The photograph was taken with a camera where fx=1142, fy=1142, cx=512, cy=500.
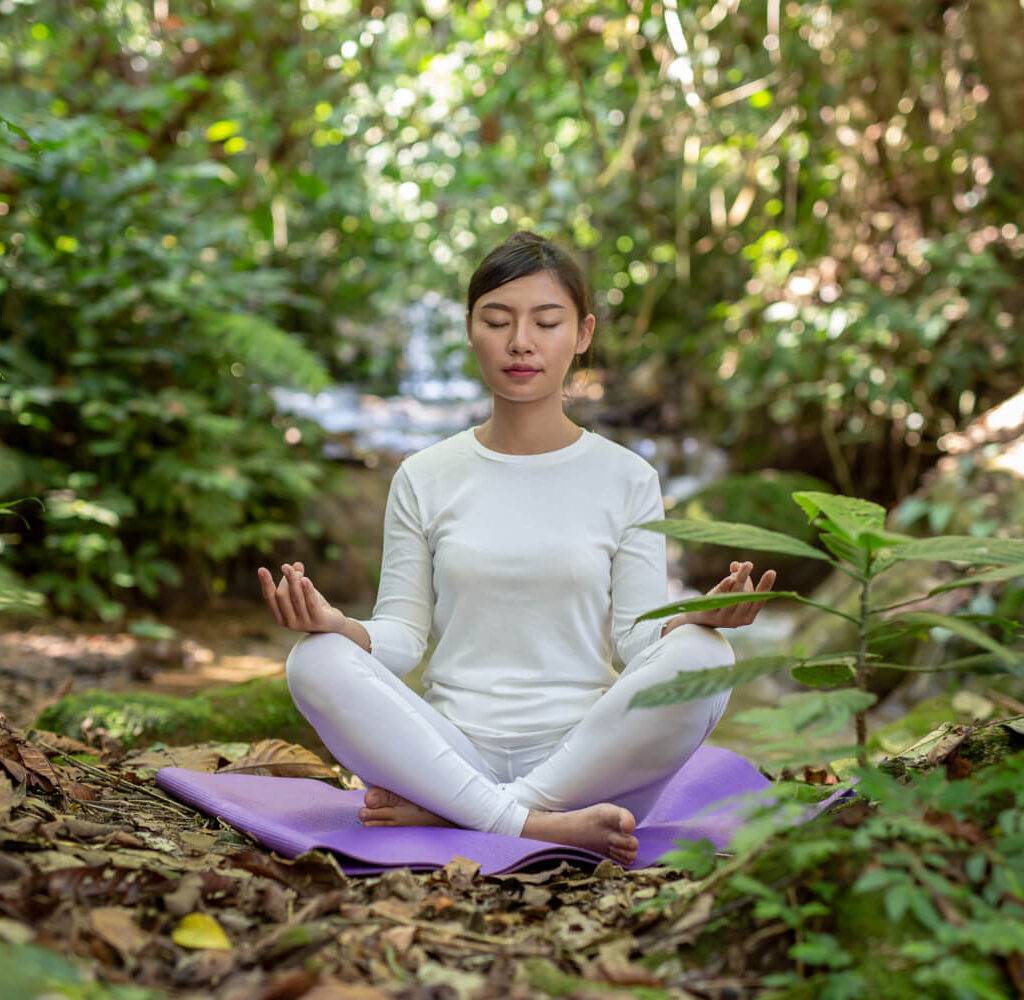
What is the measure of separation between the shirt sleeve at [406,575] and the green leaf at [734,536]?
97cm

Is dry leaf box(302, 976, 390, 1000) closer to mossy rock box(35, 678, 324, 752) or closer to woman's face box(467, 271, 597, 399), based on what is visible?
woman's face box(467, 271, 597, 399)

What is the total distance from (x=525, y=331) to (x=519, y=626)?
2.23 feet

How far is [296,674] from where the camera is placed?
2.43m

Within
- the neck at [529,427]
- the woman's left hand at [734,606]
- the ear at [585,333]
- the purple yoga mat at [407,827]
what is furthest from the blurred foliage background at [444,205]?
the woman's left hand at [734,606]

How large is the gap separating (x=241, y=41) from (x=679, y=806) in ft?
20.5

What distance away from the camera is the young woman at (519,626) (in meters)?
2.39

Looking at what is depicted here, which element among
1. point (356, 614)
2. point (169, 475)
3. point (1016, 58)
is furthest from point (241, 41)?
point (1016, 58)

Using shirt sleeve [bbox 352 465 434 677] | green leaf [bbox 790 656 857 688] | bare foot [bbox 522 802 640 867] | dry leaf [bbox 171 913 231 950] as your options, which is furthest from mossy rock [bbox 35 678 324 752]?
green leaf [bbox 790 656 857 688]

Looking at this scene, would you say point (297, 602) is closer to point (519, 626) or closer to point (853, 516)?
point (519, 626)

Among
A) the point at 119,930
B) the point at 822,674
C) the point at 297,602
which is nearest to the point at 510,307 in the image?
the point at 297,602

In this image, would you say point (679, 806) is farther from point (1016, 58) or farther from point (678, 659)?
point (1016, 58)

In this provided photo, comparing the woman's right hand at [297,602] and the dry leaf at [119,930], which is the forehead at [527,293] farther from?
the dry leaf at [119,930]

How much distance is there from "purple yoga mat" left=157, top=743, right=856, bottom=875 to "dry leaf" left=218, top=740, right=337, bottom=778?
0.19 m

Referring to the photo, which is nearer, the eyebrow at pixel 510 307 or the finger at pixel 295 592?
the finger at pixel 295 592
